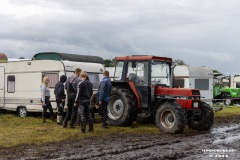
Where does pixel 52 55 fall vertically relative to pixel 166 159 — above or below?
above

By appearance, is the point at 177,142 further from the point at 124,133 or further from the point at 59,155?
the point at 59,155

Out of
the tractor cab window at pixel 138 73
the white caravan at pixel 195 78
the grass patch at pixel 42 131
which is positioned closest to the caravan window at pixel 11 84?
the grass patch at pixel 42 131

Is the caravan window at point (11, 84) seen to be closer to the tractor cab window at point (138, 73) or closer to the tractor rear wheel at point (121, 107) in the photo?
the tractor rear wheel at point (121, 107)

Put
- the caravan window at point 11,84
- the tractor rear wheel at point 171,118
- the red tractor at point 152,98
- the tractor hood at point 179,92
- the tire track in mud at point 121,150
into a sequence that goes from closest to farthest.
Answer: the tire track in mud at point 121,150 → the tractor rear wheel at point 171,118 → the red tractor at point 152,98 → the tractor hood at point 179,92 → the caravan window at point 11,84

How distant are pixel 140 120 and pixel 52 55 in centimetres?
617

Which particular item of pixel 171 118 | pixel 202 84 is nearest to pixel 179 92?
pixel 171 118

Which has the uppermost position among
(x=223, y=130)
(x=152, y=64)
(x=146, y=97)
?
(x=152, y=64)

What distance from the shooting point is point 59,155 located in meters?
7.73

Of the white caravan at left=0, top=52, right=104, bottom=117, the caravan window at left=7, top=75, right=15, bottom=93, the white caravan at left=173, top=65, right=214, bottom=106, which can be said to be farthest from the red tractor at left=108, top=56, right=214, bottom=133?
the white caravan at left=173, top=65, right=214, bottom=106

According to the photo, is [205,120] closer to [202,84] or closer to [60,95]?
[60,95]

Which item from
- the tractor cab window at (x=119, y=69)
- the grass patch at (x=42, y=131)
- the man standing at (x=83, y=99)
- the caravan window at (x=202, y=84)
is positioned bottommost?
the grass patch at (x=42, y=131)

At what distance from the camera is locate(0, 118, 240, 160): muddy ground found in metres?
7.66

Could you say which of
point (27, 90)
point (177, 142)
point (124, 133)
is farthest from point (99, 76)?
point (177, 142)

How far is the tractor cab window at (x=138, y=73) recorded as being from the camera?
12399 millimetres
